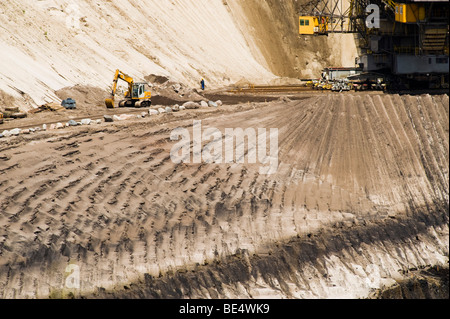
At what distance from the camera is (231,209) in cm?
2080

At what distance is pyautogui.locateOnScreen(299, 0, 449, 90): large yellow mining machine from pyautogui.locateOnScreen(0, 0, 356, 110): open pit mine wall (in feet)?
29.9

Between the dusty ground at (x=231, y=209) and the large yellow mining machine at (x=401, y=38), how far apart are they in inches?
100

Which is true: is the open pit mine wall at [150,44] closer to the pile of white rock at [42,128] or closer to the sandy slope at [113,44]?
the sandy slope at [113,44]

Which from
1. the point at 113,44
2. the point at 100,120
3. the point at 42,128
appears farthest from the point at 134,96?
the point at 113,44

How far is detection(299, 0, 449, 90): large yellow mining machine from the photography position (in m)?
24.3

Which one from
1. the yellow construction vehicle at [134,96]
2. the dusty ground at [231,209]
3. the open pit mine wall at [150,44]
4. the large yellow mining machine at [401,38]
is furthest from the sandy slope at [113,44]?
the dusty ground at [231,209]

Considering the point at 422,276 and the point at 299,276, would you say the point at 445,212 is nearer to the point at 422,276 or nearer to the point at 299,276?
the point at 422,276

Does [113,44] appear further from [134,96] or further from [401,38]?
[401,38]

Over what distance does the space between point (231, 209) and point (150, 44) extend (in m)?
25.0

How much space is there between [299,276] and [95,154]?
812 centimetres

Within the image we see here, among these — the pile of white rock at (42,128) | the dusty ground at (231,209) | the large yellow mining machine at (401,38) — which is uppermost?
the large yellow mining machine at (401,38)

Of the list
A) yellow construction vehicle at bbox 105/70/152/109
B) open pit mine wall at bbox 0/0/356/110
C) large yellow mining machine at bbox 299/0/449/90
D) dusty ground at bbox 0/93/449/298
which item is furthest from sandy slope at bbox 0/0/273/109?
dusty ground at bbox 0/93/449/298

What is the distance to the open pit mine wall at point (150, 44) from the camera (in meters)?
33.0
